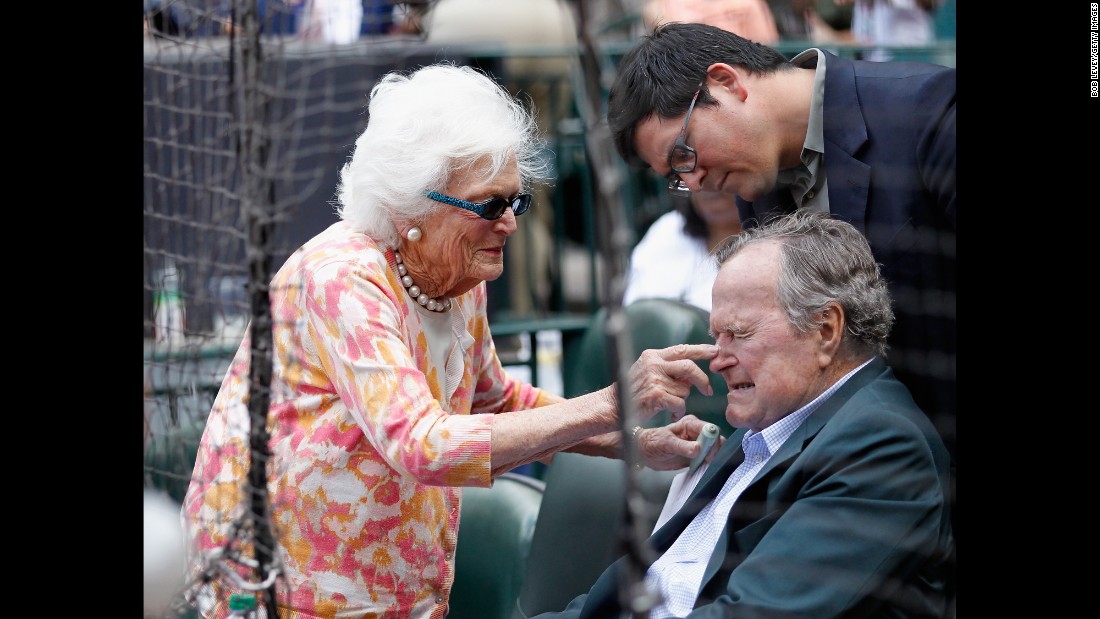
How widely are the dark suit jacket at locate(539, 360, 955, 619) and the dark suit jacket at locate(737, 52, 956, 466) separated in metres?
0.24

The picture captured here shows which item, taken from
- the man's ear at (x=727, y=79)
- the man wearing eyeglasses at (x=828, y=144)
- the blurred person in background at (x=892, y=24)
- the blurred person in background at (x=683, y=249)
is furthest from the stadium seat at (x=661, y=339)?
the blurred person in background at (x=892, y=24)

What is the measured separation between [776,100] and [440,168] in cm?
71

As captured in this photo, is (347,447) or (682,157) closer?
(347,447)

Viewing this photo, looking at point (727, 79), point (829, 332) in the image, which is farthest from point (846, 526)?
point (727, 79)

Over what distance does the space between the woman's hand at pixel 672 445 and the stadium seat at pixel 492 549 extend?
1.61 ft

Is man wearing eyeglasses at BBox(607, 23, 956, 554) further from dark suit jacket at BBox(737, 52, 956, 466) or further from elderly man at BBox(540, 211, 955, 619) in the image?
elderly man at BBox(540, 211, 955, 619)

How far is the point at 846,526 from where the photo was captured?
191 cm

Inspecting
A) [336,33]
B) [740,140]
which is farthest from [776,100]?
[336,33]

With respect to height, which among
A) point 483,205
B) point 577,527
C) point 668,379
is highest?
point 483,205

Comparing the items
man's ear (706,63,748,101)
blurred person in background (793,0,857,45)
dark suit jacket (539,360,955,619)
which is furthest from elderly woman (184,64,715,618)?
blurred person in background (793,0,857,45)

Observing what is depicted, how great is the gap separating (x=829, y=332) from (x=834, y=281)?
93 mm

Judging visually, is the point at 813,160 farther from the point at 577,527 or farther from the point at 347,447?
the point at 347,447
